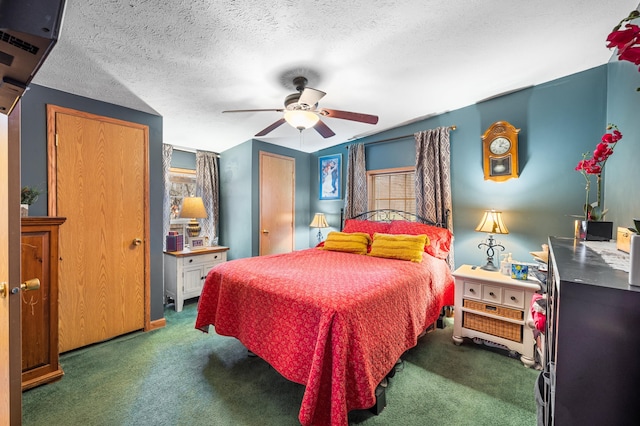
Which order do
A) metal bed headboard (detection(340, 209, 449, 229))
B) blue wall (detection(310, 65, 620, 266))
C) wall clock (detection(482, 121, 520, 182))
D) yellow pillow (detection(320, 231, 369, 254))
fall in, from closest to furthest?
blue wall (detection(310, 65, 620, 266)) → wall clock (detection(482, 121, 520, 182)) → yellow pillow (detection(320, 231, 369, 254)) → metal bed headboard (detection(340, 209, 449, 229))

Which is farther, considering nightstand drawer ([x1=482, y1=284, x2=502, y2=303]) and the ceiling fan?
nightstand drawer ([x1=482, y1=284, x2=502, y2=303])

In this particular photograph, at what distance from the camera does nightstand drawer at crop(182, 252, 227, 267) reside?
131 inches

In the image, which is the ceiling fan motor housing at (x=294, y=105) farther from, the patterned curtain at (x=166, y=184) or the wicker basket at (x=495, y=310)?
the patterned curtain at (x=166, y=184)

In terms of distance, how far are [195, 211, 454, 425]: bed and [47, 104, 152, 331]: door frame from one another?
0.93m

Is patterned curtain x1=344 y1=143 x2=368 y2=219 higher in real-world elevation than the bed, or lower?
higher

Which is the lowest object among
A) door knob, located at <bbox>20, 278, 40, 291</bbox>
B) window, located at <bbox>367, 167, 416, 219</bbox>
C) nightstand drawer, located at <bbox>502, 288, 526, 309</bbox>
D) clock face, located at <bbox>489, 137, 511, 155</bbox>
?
nightstand drawer, located at <bbox>502, 288, 526, 309</bbox>

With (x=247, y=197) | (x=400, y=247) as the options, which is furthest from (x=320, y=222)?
(x=400, y=247)

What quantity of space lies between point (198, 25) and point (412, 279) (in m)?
2.39

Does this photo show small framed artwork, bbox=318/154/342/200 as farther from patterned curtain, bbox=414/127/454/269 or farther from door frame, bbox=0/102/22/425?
door frame, bbox=0/102/22/425

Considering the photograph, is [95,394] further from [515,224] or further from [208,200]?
[515,224]

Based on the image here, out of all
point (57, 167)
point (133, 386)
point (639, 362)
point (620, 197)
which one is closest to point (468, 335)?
point (620, 197)

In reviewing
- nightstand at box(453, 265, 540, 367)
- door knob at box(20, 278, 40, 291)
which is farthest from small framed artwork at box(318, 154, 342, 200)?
door knob at box(20, 278, 40, 291)

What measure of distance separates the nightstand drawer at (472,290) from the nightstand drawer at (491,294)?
0.11 feet

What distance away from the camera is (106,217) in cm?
251
